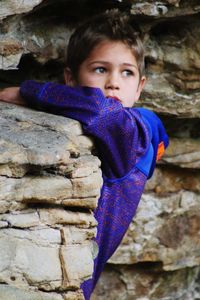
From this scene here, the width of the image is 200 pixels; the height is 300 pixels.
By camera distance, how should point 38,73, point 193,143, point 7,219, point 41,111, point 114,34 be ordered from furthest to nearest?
point 193,143 → point 38,73 → point 114,34 → point 41,111 → point 7,219

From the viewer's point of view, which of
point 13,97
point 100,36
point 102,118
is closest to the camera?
point 102,118

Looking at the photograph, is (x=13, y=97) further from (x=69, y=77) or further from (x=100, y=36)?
(x=100, y=36)

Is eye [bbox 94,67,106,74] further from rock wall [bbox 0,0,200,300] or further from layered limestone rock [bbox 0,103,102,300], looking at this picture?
layered limestone rock [bbox 0,103,102,300]

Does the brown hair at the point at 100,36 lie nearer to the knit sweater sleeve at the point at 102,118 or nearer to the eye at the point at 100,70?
the eye at the point at 100,70

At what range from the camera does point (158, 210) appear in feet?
13.8

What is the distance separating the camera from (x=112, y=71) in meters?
3.09

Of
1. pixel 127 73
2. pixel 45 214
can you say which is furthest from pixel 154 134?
→ pixel 45 214

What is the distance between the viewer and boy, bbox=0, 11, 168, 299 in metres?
2.82

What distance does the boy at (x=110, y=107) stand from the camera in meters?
2.82

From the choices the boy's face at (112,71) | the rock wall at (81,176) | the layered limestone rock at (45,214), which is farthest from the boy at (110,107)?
the layered limestone rock at (45,214)

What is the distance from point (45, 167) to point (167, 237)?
6.23 feet

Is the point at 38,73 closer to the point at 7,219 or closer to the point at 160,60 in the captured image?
the point at 160,60

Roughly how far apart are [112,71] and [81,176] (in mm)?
737

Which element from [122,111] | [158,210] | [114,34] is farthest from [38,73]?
[158,210]
